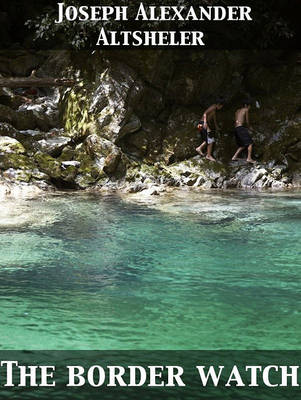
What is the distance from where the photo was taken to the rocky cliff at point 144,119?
44.2ft

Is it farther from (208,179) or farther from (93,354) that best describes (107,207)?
(93,354)

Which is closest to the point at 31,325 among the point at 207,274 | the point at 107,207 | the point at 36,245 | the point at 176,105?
the point at 207,274

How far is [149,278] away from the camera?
6.04m

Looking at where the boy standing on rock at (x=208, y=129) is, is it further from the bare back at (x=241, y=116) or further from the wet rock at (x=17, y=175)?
the wet rock at (x=17, y=175)

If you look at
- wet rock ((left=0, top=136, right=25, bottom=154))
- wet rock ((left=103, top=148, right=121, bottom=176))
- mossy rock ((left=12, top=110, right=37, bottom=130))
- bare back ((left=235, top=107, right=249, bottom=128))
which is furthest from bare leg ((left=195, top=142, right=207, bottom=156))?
wet rock ((left=0, top=136, right=25, bottom=154))

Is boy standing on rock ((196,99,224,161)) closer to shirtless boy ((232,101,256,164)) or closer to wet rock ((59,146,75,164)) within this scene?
shirtless boy ((232,101,256,164))

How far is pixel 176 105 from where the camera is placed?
15.5 meters

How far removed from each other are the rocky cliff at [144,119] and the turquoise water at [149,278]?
11.3 feet

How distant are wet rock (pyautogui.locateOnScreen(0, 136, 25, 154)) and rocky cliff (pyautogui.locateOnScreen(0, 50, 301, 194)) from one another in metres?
0.02

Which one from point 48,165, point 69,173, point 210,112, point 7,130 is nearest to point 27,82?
point 7,130

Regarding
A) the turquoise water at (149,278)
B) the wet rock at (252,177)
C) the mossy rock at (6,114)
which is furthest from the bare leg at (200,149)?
the turquoise water at (149,278)

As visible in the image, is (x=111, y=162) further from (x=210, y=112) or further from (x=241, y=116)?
(x=241, y=116)

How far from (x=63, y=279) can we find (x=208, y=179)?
8.65 metres

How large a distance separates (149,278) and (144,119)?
9.54m
